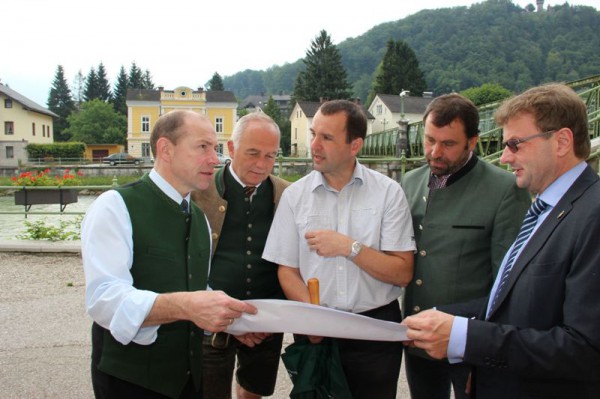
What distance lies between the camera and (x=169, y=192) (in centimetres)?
230

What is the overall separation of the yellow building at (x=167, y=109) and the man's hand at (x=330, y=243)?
60950 mm

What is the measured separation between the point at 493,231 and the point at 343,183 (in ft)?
2.67

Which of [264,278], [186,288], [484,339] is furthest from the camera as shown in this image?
[264,278]

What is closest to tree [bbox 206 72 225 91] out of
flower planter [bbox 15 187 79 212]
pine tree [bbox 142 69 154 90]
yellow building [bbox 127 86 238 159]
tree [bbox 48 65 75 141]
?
pine tree [bbox 142 69 154 90]

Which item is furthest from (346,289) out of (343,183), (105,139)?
(105,139)

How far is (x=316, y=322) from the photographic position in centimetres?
226

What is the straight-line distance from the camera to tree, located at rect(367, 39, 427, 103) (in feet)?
257

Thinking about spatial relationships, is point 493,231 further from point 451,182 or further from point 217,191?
point 217,191

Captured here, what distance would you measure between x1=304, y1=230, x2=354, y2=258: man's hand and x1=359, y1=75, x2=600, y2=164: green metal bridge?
0.88m

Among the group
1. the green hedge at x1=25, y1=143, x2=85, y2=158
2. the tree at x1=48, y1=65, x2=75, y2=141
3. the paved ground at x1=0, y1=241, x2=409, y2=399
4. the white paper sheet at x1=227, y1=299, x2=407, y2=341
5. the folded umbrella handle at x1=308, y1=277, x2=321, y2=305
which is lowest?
the paved ground at x1=0, y1=241, x2=409, y2=399

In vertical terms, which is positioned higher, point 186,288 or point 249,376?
point 186,288

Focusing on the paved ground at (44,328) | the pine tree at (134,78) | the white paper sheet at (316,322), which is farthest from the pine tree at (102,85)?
the white paper sheet at (316,322)

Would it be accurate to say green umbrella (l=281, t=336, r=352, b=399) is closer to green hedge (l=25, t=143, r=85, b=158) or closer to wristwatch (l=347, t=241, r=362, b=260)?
wristwatch (l=347, t=241, r=362, b=260)

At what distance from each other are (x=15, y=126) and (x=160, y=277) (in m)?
63.6
